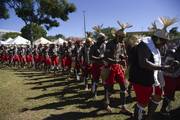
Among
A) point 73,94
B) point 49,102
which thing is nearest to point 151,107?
point 49,102

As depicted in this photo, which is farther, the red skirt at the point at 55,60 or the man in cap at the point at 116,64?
the red skirt at the point at 55,60

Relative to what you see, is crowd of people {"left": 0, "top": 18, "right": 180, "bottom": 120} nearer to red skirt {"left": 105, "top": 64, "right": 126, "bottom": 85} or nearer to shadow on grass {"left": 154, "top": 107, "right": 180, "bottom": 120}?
red skirt {"left": 105, "top": 64, "right": 126, "bottom": 85}

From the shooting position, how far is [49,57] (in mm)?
21828

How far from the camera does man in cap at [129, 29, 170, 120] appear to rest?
6.90 m

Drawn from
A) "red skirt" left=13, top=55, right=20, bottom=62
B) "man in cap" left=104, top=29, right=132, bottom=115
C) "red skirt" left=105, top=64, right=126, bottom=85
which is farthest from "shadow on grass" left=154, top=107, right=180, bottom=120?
"red skirt" left=13, top=55, right=20, bottom=62

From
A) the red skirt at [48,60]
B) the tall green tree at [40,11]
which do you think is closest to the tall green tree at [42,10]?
the tall green tree at [40,11]

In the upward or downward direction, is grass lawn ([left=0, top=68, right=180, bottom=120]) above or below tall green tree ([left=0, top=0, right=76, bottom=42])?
below

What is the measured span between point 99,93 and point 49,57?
961 centimetres

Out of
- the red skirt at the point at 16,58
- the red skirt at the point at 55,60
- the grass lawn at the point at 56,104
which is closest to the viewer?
the grass lawn at the point at 56,104

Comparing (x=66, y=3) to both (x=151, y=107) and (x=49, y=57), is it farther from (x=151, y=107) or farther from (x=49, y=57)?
(x=151, y=107)

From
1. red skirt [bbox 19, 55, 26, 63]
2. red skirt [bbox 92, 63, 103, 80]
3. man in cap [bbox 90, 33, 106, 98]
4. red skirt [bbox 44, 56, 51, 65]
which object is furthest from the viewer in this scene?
red skirt [bbox 19, 55, 26, 63]

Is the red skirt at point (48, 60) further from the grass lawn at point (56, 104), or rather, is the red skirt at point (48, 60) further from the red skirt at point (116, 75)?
the red skirt at point (116, 75)

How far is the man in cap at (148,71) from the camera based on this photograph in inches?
272

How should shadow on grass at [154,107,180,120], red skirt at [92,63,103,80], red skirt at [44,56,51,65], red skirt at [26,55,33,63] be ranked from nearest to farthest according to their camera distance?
shadow on grass at [154,107,180,120]
red skirt at [92,63,103,80]
red skirt at [44,56,51,65]
red skirt at [26,55,33,63]
